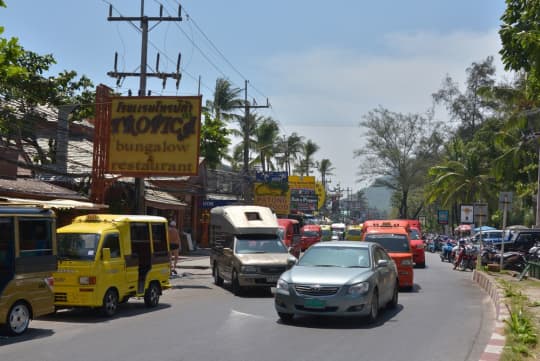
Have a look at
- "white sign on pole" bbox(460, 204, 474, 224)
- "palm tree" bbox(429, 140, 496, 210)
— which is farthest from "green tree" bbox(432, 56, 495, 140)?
"white sign on pole" bbox(460, 204, 474, 224)

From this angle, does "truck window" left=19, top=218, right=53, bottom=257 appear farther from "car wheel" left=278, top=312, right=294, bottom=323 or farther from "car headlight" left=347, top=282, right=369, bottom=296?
"car headlight" left=347, top=282, right=369, bottom=296

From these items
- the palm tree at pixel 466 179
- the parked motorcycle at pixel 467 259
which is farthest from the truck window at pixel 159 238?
the palm tree at pixel 466 179

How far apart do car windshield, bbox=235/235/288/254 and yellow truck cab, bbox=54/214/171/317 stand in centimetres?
395

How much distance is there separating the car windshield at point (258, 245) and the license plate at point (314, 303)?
7.27 m

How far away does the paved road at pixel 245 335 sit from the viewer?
977cm

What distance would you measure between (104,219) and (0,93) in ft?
41.9

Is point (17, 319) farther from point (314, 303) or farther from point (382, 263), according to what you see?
point (382, 263)

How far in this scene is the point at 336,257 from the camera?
46.6 ft

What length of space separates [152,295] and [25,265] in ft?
15.6

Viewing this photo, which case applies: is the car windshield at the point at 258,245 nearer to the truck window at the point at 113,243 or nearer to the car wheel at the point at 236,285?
the car wheel at the point at 236,285

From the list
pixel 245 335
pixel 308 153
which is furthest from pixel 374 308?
pixel 308 153

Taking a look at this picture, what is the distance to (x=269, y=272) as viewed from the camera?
1862 centimetres

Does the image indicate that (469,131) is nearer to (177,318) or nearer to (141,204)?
(141,204)

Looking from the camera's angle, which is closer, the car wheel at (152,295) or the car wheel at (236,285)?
the car wheel at (152,295)
